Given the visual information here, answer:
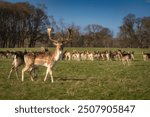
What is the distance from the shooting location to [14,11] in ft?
259

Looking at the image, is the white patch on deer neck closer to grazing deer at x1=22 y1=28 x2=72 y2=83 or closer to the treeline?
grazing deer at x1=22 y1=28 x2=72 y2=83

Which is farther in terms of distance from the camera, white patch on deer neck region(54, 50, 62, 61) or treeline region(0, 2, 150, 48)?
treeline region(0, 2, 150, 48)

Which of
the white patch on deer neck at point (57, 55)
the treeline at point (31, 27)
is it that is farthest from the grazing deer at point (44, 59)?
the treeline at point (31, 27)

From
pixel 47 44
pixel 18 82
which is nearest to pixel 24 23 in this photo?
pixel 47 44

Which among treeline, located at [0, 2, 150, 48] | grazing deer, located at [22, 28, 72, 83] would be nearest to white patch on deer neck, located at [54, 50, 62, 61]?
grazing deer, located at [22, 28, 72, 83]

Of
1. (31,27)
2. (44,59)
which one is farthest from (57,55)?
(31,27)

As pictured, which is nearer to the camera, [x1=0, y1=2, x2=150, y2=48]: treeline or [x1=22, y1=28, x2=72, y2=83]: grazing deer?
[x1=22, y1=28, x2=72, y2=83]: grazing deer

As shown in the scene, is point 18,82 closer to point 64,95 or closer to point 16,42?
point 64,95

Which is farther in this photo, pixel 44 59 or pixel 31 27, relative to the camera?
pixel 31 27

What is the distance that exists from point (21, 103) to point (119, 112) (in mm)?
2784

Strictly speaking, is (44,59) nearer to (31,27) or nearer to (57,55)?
(57,55)

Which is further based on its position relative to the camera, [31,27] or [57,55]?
[31,27]

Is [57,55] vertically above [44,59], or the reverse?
[57,55]

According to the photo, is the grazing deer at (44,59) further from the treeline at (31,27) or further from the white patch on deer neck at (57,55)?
the treeline at (31,27)
